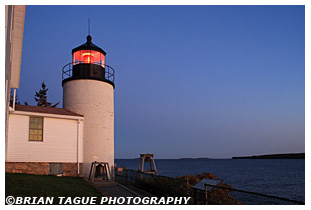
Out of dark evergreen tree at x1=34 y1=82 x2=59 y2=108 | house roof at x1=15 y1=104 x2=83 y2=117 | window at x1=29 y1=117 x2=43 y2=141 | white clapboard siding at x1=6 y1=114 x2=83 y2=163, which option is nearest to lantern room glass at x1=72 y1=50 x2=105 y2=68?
house roof at x1=15 y1=104 x2=83 y2=117

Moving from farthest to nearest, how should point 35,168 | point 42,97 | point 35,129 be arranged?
point 42,97, point 35,129, point 35,168

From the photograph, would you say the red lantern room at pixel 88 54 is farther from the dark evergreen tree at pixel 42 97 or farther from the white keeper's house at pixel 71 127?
the dark evergreen tree at pixel 42 97

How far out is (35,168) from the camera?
53.6 ft

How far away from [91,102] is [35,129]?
13.9ft

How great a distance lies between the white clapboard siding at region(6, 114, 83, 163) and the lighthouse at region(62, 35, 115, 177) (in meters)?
0.97

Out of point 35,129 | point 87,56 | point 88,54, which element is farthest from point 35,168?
point 88,54

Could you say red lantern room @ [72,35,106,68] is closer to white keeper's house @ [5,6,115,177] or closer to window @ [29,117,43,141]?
white keeper's house @ [5,6,115,177]

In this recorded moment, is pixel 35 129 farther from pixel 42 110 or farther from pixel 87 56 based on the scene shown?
pixel 87 56

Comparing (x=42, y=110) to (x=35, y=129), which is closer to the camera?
(x=35, y=129)

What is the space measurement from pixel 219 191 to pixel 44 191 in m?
7.72
